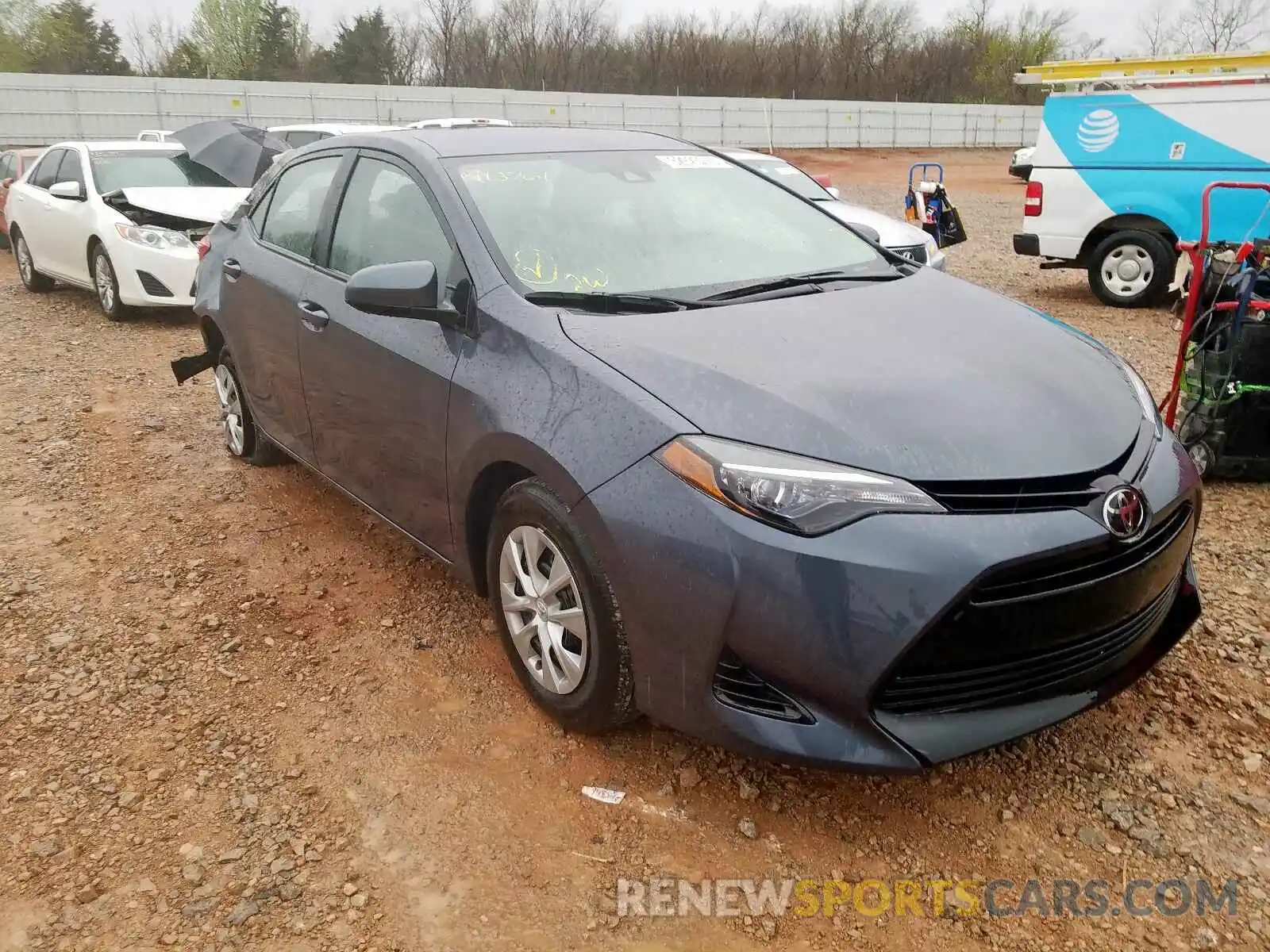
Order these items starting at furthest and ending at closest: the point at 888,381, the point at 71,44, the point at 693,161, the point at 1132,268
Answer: the point at 71,44, the point at 1132,268, the point at 693,161, the point at 888,381

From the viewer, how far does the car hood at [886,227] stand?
763 centimetres

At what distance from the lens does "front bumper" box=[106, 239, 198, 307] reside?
8.76m

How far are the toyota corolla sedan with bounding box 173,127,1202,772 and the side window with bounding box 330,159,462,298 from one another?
0.01m

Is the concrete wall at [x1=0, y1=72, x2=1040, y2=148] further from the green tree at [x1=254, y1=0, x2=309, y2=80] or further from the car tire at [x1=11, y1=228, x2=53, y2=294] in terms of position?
the green tree at [x1=254, y1=0, x2=309, y2=80]

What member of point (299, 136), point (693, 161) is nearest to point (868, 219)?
point (693, 161)

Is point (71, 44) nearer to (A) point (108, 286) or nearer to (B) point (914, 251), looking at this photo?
(A) point (108, 286)

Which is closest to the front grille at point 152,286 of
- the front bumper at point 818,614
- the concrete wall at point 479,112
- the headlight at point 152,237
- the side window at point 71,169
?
the headlight at point 152,237

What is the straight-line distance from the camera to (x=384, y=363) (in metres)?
3.25

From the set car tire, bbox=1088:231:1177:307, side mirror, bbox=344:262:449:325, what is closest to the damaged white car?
side mirror, bbox=344:262:449:325

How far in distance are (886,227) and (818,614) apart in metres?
6.67

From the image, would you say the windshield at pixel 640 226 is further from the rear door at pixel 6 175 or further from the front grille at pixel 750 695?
the rear door at pixel 6 175

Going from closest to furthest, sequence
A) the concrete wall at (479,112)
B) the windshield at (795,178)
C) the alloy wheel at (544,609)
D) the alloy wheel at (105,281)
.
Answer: the alloy wheel at (544,609)
the windshield at (795,178)
the alloy wheel at (105,281)
the concrete wall at (479,112)

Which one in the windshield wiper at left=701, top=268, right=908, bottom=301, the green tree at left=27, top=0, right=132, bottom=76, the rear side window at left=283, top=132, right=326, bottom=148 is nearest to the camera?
the windshield wiper at left=701, top=268, right=908, bottom=301

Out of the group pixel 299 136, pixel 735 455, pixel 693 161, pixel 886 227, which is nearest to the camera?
pixel 735 455
